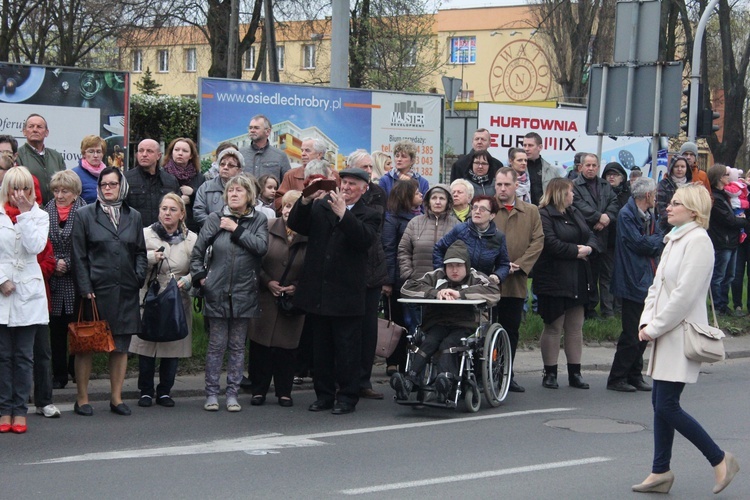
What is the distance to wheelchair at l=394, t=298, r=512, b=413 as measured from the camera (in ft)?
31.7

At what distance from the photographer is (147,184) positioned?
1122cm

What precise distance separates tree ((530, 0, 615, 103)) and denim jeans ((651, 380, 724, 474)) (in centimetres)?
3695

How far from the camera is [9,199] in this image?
8641 millimetres

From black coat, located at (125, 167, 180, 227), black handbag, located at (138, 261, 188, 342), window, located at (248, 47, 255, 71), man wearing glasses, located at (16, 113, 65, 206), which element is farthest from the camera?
window, located at (248, 47, 255, 71)

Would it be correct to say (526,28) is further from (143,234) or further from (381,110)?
(143,234)

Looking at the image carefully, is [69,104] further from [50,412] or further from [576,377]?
[576,377]

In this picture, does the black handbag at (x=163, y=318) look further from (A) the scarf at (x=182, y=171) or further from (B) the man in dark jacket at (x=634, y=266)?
(B) the man in dark jacket at (x=634, y=266)

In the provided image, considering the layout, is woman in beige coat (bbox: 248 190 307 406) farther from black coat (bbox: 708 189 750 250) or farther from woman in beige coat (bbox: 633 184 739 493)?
black coat (bbox: 708 189 750 250)

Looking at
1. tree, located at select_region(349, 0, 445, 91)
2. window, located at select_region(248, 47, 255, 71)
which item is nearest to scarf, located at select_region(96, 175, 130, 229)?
tree, located at select_region(349, 0, 445, 91)

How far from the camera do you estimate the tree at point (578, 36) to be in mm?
43781

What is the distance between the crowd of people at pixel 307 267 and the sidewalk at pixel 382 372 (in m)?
0.25

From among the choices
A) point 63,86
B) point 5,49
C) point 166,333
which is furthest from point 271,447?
point 5,49

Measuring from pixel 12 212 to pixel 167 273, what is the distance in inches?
62.5

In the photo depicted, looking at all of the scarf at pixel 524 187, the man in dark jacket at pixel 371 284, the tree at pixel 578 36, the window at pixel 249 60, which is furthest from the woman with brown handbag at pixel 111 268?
the window at pixel 249 60
